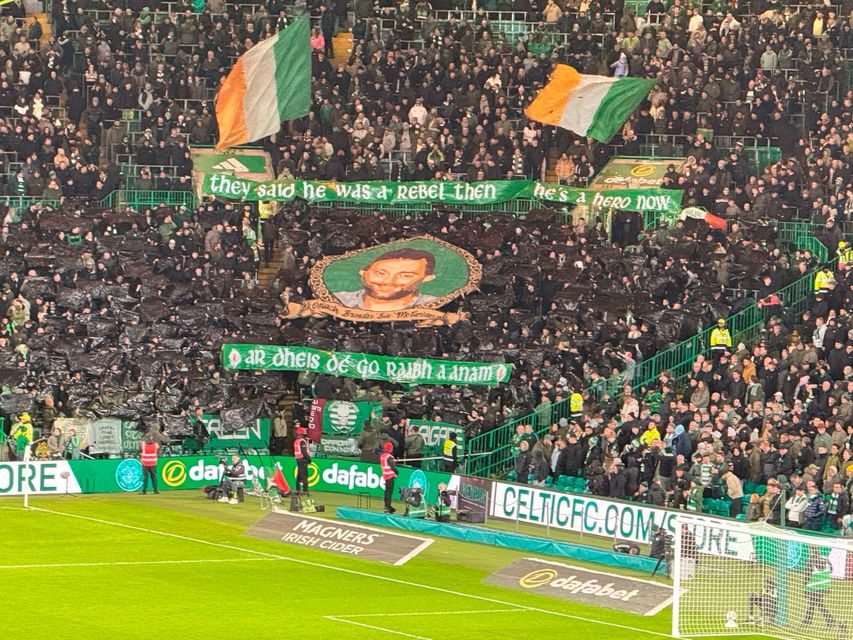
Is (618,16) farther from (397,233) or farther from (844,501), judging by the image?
(844,501)

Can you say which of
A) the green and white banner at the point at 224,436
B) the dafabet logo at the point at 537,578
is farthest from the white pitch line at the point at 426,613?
the green and white banner at the point at 224,436

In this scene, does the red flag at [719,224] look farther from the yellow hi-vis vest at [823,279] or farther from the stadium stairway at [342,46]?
the stadium stairway at [342,46]

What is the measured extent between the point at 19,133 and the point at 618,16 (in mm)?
18384

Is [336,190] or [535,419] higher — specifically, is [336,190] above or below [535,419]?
above

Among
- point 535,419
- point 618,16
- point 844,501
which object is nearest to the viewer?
point 844,501

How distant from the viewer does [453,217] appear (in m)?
46.5

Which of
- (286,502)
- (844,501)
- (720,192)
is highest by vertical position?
(720,192)

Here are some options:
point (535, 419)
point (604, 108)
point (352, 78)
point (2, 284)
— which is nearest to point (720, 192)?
point (604, 108)

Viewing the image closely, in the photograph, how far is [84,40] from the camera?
166 feet

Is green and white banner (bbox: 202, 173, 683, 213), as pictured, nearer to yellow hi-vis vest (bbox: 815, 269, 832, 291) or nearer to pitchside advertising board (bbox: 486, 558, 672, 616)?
yellow hi-vis vest (bbox: 815, 269, 832, 291)

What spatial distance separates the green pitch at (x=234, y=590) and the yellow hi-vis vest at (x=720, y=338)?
924 centimetres

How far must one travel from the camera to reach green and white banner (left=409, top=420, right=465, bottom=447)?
135ft

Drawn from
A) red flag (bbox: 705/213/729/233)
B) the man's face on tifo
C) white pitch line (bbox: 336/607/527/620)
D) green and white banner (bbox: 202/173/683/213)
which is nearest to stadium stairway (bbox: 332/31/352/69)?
green and white banner (bbox: 202/173/683/213)

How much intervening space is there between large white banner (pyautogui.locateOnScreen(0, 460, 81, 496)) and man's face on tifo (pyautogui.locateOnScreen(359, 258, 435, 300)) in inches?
386
